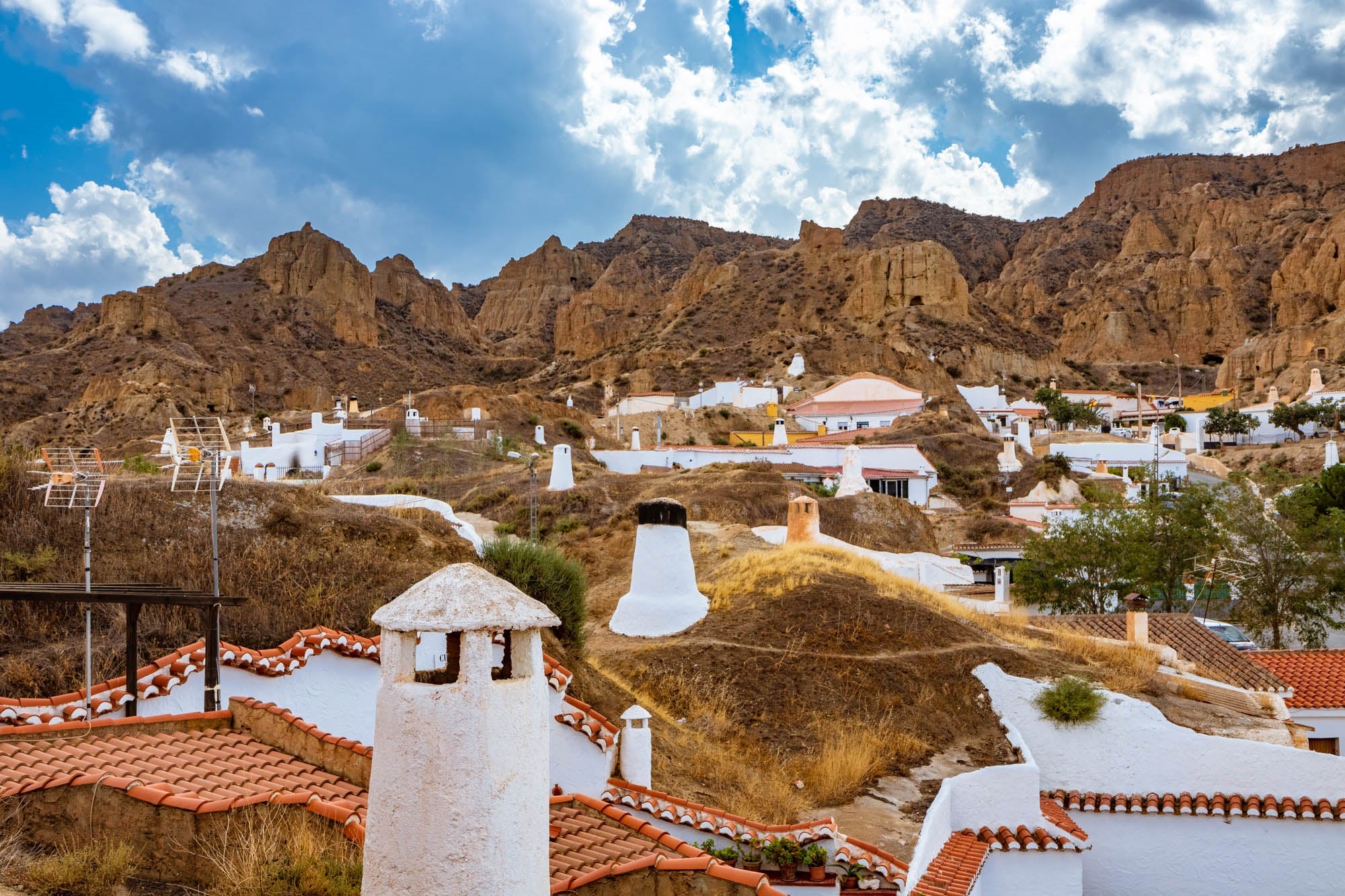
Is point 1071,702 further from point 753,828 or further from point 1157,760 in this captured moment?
point 753,828

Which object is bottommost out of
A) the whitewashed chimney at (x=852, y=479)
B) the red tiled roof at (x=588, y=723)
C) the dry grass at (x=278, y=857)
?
the red tiled roof at (x=588, y=723)

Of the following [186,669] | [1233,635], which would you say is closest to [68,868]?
[186,669]

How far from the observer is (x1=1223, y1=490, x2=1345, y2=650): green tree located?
86.1 ft

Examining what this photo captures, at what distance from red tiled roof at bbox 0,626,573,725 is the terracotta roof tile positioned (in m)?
14.7

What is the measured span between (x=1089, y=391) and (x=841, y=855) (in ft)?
322

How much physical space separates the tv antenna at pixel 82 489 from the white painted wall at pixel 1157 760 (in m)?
12.1

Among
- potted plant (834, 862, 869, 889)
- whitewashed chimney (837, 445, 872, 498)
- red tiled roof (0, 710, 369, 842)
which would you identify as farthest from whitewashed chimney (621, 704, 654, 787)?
whitewashed chimney (837, 445, 872, 498)

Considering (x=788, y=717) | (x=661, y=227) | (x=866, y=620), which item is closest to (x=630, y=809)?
(x=788, y=717)

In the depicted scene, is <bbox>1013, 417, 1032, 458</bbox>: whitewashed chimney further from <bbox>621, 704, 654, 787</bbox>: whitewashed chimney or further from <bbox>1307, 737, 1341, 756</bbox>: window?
<bbox>621, 704, 654, 787</bbox>: whitewashed chimney

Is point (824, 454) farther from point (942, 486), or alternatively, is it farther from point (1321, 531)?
point (1321, 531)

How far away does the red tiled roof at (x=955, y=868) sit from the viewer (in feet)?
28.2

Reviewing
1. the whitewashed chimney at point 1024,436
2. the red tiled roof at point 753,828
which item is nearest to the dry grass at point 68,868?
the red tiled roof at point 753,828

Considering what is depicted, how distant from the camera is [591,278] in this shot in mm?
165250

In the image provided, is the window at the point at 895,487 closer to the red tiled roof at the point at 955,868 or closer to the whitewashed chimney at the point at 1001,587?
the whitewashed chimney at the point at 1001,587
